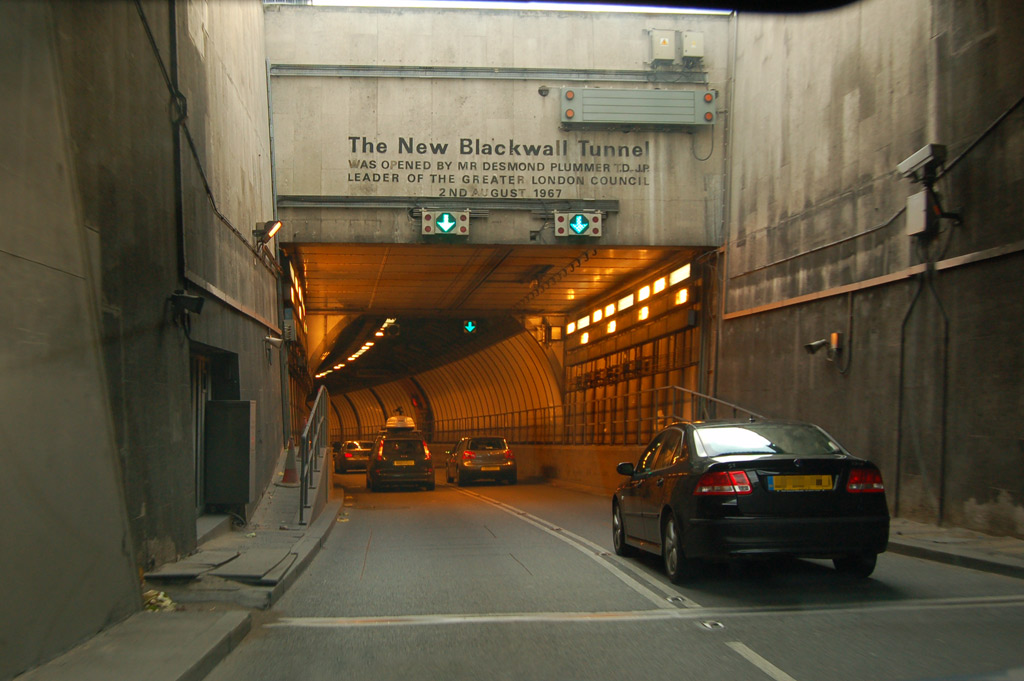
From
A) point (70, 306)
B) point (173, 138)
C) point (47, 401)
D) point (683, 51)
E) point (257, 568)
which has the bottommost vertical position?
point (257, 568)

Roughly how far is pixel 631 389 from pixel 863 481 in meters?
18.7

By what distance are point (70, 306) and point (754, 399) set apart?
44.6ft

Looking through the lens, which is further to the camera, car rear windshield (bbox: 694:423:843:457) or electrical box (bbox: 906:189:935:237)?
electrical box (bbox: 906:189:935:237)

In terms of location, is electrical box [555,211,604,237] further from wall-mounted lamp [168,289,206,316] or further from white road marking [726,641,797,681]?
white road marking [726,641,797,681]

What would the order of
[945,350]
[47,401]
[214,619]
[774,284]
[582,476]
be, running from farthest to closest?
[582,476]
[774,284]
[945,350]
[214,619]
[47,401]

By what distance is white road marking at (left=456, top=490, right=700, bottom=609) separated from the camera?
800 centimetres

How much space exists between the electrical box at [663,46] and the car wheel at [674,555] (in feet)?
43.6

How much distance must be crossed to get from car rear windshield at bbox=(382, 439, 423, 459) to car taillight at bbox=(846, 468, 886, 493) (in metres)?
19.5

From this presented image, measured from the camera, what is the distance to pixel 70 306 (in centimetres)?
627

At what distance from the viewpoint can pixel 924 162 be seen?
1198 cm

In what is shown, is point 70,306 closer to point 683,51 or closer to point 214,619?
point 214,619

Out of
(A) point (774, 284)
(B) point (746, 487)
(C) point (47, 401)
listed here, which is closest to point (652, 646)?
(B) point (746, 487)

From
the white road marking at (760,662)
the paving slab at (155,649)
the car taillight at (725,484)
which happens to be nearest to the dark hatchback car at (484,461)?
the car taillight at (725,484)

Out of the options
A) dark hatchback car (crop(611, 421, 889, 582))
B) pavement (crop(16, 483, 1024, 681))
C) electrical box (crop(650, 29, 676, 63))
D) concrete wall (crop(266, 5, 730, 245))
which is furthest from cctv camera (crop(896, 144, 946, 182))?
electrical box (crop(650, 29, 676, 63))
